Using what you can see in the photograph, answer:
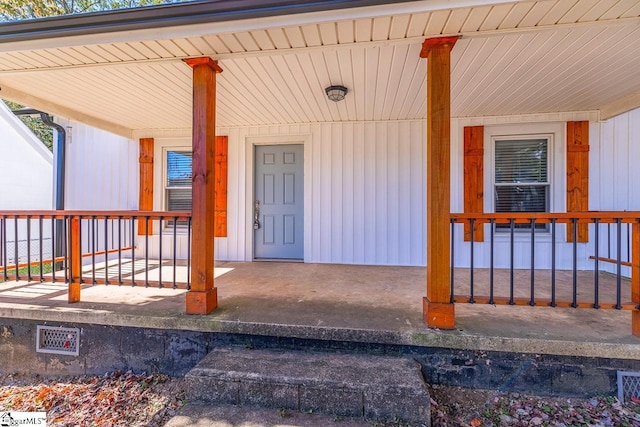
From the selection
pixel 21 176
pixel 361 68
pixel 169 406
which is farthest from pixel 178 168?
pixel 21 176

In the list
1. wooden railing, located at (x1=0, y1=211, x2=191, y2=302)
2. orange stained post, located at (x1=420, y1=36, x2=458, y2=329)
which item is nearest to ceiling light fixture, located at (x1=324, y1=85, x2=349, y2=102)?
orange stained post, located at (x1=420, y1=36, x2=458, y2=329)

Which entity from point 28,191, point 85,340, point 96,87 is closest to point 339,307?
point 85,340

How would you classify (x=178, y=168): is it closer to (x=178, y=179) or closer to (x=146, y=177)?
(x=178, y=179)

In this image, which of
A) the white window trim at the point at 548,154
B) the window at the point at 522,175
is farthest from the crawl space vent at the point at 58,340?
the window at the point at 522,175

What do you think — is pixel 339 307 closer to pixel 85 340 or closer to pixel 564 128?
pixel 85 340

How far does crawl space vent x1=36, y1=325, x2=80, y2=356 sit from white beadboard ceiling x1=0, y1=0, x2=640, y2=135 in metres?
2.31

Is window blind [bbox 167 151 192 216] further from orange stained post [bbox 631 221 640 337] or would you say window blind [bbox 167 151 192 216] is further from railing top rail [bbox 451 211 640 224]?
orange stained post [bbox 631 221 640 337]

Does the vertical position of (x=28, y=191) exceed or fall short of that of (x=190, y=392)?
it exceeds it

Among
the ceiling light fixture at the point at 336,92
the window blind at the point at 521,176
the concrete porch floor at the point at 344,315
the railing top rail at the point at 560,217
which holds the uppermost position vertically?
the ceiling light fixture at the point at 336,92

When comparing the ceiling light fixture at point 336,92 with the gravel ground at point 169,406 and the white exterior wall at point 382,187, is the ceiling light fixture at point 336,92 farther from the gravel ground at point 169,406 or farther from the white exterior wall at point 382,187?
the gravel ground at point 169,406

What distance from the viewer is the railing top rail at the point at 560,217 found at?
2182 mm

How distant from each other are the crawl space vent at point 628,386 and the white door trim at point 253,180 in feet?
11.3

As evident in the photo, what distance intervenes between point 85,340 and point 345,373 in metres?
2.27

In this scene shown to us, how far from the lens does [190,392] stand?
6.73ft
